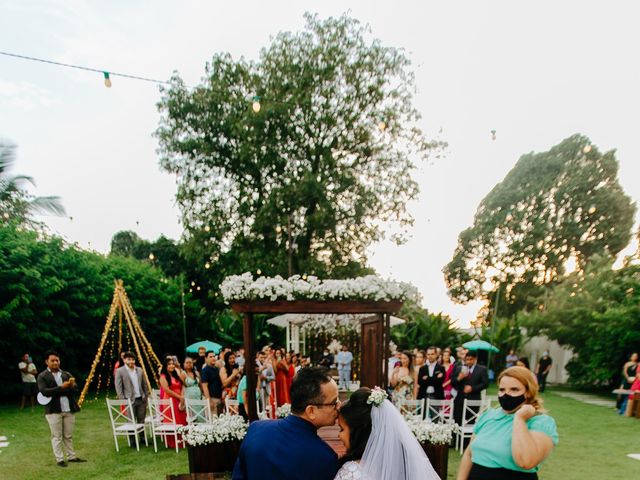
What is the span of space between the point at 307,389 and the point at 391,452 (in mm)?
1003

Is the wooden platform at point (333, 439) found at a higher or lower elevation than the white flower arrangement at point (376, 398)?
lower

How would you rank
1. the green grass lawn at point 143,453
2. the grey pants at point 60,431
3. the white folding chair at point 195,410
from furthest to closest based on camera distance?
1. the white folding chair at point 195,410
2. the grey pants at point 60,431
3. the green grass lawn at point 143,453

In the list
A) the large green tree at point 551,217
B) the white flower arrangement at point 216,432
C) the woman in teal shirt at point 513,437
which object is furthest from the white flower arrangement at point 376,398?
the large green tree at point 551,217

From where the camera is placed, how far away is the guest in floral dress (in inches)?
392


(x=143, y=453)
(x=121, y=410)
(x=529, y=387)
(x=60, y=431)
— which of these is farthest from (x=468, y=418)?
(x=529, y=387)

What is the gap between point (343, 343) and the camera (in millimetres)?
19984

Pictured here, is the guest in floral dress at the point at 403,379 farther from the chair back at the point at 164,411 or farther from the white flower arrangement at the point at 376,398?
the white flower arrangement at the point at 376,398

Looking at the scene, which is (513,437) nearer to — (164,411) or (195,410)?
(195,410)

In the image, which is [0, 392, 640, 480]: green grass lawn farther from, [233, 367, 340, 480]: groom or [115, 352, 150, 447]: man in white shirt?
[233, 367, 340, 480]: groom

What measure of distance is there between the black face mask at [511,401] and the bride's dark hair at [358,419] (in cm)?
80

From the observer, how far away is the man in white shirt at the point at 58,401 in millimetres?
7672

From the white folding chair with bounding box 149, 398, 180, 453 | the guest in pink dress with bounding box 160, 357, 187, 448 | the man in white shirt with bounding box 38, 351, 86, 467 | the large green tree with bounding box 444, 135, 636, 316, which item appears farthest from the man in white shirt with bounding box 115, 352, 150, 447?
the large green tree with bounding box 444, 135, 636, 316

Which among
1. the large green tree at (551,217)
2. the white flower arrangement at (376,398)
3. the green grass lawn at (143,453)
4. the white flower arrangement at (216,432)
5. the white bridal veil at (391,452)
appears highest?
the large green tree at (551,217)

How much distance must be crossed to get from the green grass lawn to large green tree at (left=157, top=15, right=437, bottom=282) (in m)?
9.82
